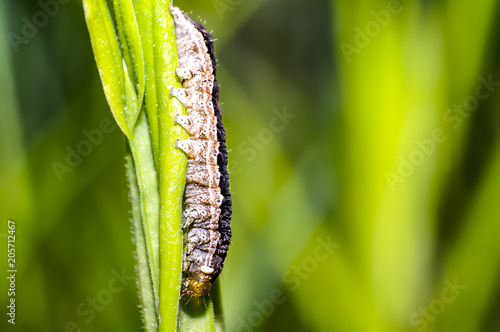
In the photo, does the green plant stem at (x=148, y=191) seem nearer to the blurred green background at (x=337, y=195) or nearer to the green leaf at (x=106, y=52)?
the green leaf at (x=106, y=52)

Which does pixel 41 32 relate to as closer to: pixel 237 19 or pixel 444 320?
pixel 237 19

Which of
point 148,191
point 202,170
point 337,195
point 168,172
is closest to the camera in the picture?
point 168,172

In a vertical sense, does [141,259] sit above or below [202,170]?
below

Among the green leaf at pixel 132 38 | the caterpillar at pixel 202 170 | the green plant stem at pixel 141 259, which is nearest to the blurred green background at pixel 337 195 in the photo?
the caterpillar at pixel 202 170

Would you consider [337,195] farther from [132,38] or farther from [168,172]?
[132,38]


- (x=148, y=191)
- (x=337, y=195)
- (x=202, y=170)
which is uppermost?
(x=148, y=191)

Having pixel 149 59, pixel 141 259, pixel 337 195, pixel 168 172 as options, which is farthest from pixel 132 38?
pixel 337 195

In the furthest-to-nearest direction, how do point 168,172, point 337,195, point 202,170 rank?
point 337,195 → point 202,170 → point 168,172
